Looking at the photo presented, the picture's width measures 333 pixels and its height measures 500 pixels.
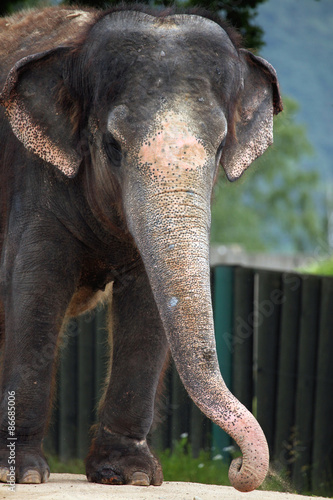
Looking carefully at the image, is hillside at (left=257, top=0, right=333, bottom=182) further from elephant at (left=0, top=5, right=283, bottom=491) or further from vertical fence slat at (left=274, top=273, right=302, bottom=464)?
elephant at (left=0, top=5, right=283, bottom=491)

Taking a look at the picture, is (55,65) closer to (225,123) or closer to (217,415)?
(225,123)

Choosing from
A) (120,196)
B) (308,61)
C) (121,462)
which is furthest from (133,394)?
(308,61)

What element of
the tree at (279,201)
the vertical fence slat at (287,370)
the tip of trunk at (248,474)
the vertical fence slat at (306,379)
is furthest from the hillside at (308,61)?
the tip of trunk at (248,474)

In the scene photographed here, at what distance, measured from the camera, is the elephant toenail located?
4.84 m

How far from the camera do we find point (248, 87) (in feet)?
15.9

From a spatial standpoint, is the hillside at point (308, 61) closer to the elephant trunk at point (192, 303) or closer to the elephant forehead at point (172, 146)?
the elephant forehead at point (172, 146)

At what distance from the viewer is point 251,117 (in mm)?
4852

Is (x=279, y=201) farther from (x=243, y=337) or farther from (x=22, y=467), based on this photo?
(x=22, y=467)

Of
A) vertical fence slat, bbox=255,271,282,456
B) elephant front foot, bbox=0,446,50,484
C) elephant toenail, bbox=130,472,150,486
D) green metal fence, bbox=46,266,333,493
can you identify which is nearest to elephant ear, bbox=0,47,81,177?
elephant front foot, bbox=0,446,50,484

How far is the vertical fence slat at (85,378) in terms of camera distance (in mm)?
8953

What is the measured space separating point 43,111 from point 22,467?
1986 mm

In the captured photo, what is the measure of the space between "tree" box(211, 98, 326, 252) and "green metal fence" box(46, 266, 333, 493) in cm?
3943

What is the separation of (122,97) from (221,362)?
4622 millimetres

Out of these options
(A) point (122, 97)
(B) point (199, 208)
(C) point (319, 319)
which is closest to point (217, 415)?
(B) point (199, 208)
